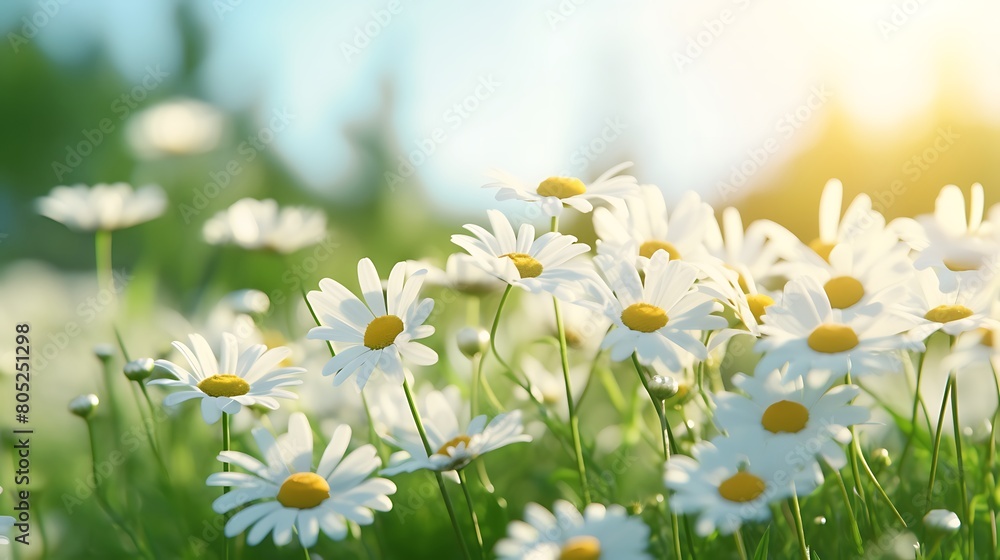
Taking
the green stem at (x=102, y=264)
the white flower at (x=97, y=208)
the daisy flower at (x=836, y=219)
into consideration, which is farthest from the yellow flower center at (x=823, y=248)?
the white flower at (x=97, y=208)

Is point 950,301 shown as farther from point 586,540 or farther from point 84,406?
point 84,406

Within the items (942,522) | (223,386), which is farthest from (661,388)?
(223,386)

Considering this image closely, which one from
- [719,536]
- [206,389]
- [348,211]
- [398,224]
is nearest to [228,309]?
[206,389]

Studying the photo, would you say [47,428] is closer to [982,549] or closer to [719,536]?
[719,536]

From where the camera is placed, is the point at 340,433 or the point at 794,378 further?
the point at 340,433

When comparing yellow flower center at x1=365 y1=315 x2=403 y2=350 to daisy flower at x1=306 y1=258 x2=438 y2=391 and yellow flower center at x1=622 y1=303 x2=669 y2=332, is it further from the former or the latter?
yellow flower center at x1=622 y1=303 x2=669 y2=332

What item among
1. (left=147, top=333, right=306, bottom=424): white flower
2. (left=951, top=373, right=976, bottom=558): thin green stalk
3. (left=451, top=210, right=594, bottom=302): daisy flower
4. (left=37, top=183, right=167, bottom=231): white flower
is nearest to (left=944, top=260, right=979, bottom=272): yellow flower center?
(left=951, top=373, right=976, bottom=558): thin green stalk
